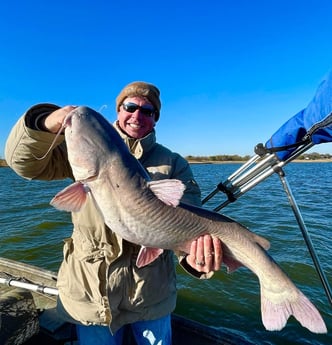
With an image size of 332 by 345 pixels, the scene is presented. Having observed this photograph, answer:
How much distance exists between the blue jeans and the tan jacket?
150 mm

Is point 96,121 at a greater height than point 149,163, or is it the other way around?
point 96,121

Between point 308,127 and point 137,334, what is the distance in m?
2.52

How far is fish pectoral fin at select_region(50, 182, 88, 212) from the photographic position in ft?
7.16

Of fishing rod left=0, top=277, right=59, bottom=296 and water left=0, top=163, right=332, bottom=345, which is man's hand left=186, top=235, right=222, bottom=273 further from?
water left=0, top=163, right=332, bottom=345

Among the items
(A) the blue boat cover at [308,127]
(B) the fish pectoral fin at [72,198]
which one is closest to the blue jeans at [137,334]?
(B) the fish pectoral fin at [72,198]

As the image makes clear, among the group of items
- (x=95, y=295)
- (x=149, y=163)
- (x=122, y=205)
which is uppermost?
(x=149, y=163)

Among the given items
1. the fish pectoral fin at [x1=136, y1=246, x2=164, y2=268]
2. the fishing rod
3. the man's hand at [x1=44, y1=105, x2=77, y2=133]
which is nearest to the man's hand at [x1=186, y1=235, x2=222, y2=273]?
the fish pectoral fin at [x1=136, y1=246, x2=164, y2=268]

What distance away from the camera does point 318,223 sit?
40.4 ft

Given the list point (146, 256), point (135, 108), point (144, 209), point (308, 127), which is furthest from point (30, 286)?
point (308, 127)

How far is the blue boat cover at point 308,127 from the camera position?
8.15 feet

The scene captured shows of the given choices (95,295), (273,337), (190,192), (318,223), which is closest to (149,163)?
(190,192)

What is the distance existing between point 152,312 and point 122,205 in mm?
1115

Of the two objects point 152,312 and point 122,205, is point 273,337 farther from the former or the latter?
point 122,205

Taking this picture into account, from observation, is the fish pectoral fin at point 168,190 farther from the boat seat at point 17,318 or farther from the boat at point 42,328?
the boat seat at point 17,318
